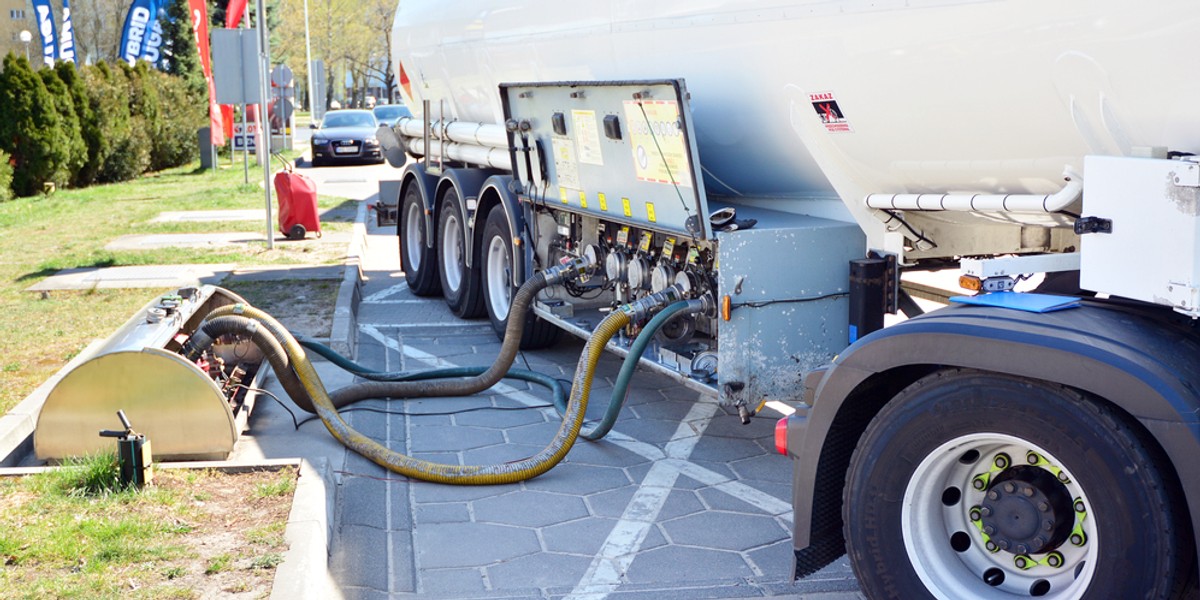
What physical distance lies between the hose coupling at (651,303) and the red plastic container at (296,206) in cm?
989

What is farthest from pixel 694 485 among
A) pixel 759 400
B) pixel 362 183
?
pixel 362 183

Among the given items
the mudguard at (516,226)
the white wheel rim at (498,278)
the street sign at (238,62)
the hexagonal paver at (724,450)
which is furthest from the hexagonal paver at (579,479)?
the street sign at (238,62)

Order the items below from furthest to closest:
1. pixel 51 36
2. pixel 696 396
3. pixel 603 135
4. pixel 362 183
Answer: pixel 51 36 < pixel 362 183 < pixel 696 396 < pixel 603 135

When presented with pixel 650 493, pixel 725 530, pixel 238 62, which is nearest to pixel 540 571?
pixel 725 530

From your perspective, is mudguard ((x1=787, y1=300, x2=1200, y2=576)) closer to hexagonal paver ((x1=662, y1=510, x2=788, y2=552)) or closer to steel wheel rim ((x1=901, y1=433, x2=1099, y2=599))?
steel wheel rim ((x1=901, y1=433, x2=1099, y2=599))

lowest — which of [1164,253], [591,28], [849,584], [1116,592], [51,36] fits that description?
[849,584]

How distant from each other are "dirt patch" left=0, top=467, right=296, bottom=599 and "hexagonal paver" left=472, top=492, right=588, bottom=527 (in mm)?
901

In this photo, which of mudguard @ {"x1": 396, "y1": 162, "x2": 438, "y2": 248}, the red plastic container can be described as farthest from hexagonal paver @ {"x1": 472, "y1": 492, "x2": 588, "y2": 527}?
the red plastic container

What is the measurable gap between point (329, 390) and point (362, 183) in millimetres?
18883

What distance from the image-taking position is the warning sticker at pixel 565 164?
732 centimetres

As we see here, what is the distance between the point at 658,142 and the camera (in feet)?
20.0

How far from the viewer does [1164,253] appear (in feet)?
11.5

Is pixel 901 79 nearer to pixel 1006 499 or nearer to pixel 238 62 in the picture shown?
pixel 1006 499

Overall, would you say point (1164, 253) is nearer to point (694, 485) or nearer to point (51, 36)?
point (694, 485)
